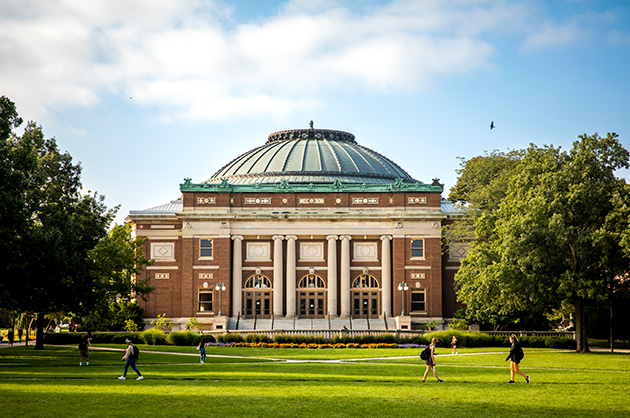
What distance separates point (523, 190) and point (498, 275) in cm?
751

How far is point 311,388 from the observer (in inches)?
920

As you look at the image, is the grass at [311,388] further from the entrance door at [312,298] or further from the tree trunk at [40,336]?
the entrance door at [312,298]

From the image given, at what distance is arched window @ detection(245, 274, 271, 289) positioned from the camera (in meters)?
68.9

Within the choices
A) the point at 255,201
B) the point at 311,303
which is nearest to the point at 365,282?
the point at 311,303

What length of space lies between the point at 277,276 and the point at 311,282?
375 centimetres

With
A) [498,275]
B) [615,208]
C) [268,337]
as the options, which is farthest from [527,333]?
[268,337]

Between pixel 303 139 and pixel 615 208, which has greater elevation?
pixel 303 139

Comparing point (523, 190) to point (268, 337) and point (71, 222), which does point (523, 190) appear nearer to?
point (268, 337)

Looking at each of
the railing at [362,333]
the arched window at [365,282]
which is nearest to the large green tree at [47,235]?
the railing at [362,333]

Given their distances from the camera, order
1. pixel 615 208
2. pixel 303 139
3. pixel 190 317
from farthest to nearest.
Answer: pixel 303 139 → pixel 190 317 → pixel 615 208

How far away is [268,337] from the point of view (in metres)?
51.8

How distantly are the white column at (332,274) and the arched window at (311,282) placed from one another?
1.51 metres

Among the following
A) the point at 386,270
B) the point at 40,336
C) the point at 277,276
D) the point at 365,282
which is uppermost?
the point at 386,270

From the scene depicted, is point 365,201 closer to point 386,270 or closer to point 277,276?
point 386,270
